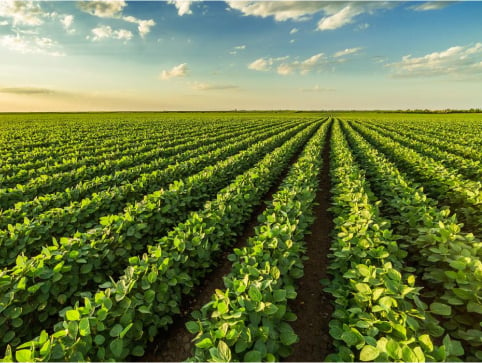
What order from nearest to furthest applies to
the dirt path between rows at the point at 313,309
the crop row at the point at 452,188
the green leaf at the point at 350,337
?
the green leaf at the point at 350,337
the dirt path between rows at the point at 313,309
the crop row at the point at 452,188

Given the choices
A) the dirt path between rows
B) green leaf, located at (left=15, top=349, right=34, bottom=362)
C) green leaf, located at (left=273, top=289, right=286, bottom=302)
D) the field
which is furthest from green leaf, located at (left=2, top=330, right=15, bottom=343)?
the dirt path between rows

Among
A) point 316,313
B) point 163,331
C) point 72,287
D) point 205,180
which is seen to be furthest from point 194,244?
point 205,180

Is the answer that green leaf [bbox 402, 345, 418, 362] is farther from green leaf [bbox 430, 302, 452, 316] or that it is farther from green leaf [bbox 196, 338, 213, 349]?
green leaf [bbox 196, 338, 213, 349]

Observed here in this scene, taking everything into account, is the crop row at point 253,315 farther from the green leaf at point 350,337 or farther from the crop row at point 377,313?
the crop row at point 377,313

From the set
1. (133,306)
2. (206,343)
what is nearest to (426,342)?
(206,343)

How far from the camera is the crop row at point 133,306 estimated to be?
93.7 inches

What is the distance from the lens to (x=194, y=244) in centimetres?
412

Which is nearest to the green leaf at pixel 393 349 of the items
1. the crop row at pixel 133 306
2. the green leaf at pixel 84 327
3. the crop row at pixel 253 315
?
the crop row at pixel 253 315

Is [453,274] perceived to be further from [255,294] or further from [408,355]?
[255,294]

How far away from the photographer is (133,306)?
292 cm

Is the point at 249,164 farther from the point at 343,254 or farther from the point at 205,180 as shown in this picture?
the point at 343,254

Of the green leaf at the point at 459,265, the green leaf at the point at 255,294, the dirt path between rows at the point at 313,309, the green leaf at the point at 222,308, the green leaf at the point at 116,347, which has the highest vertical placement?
the green leaf at the point at 459,265

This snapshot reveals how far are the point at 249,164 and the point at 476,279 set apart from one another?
34.5ft

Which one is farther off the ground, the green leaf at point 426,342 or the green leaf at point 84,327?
the green leaf at point 426,342
